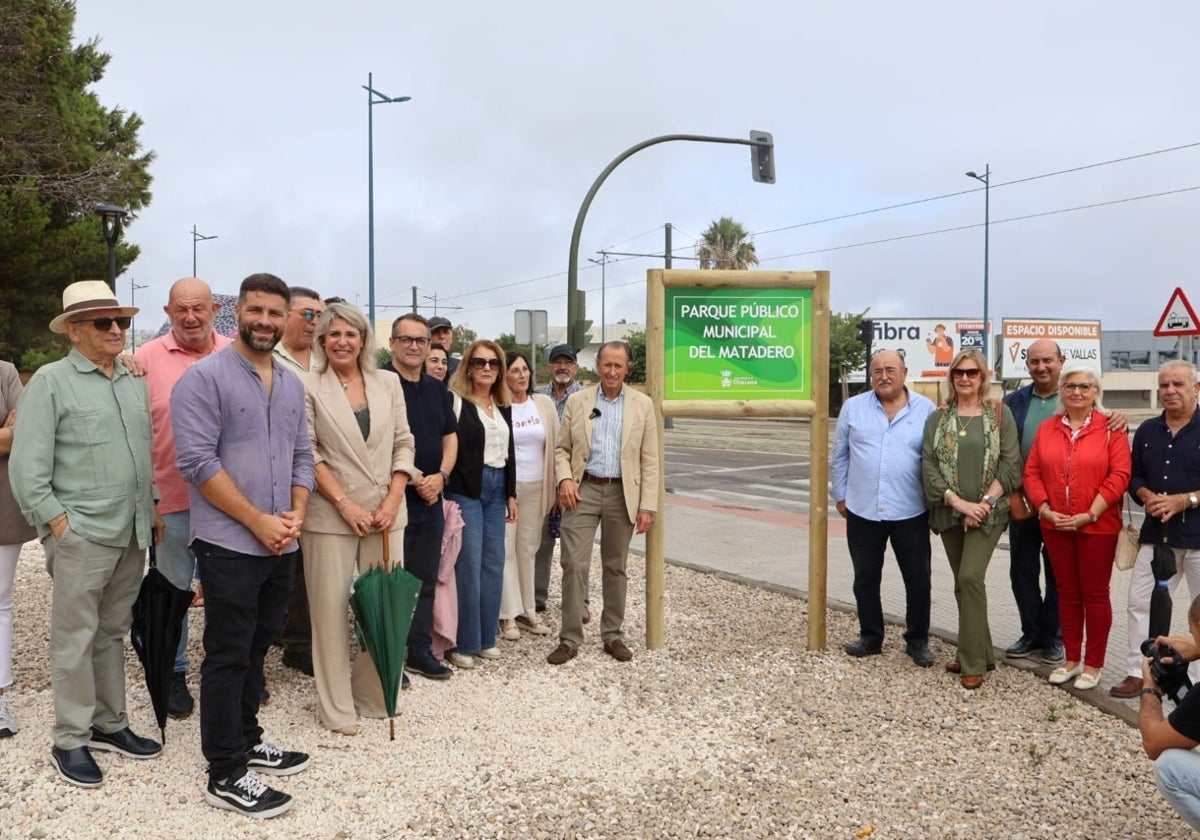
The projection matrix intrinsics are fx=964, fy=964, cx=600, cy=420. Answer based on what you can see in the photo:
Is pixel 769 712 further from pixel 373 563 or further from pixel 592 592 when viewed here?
pixel 592 592

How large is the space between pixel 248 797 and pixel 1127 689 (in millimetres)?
4407

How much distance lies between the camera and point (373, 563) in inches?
181

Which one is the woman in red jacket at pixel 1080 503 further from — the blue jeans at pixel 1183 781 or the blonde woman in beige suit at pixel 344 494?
the blonde woman in beige suit at pixel 344 494

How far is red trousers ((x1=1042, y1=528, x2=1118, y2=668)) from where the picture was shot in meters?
5.19

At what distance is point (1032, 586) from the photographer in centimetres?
589

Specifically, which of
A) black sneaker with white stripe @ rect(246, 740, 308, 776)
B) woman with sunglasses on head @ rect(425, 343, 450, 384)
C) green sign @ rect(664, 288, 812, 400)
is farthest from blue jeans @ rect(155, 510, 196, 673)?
green sign @ rect(664, 288, 812, 400)

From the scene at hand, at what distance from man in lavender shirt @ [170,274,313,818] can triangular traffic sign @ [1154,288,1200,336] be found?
38.4 feet

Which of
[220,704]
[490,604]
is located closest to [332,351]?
[220,704]

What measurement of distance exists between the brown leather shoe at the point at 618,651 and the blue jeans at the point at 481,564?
70 cm

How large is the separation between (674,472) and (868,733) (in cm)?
1436

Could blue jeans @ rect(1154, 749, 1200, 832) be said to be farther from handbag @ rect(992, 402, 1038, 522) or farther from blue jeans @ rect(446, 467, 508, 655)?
blue jeans @ rect(446, 467, 508, 655)

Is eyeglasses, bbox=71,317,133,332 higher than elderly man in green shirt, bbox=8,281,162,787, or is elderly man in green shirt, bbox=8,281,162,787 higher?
eyeglasses, bbox=71,317,133,332

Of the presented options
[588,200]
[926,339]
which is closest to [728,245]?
[926,339]

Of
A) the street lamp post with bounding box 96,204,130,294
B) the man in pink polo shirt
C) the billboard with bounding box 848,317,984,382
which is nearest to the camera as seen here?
the man in pink polo shirt
